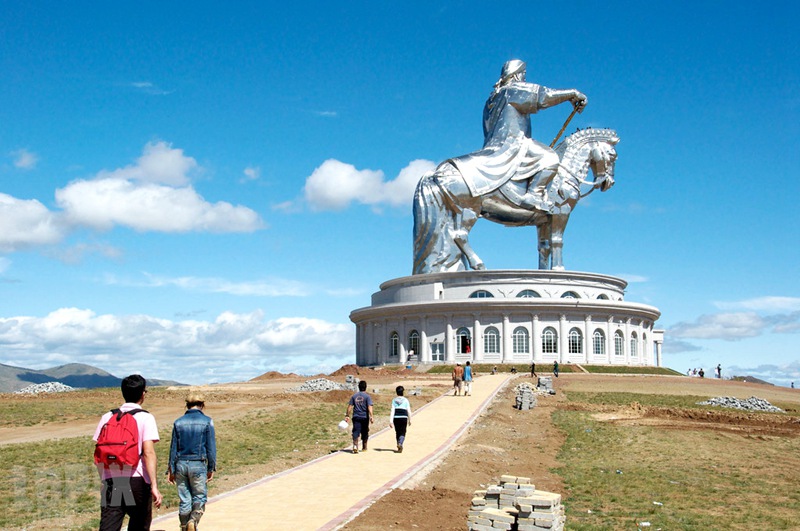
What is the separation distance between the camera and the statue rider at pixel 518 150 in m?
64.9

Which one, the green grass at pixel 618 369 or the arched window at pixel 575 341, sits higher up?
the arched window at pixel 575 341

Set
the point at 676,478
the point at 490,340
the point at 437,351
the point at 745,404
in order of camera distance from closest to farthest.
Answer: the point at 676,478 < the point at 745,404 < the point at 490,340 < the point at 437,351

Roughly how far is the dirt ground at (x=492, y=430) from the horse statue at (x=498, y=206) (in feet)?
58.7

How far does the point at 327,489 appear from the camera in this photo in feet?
48.1

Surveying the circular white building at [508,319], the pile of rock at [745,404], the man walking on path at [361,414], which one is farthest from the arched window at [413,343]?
the man walking on path at [361,414]

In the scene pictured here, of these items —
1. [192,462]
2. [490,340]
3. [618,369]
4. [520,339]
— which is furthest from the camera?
[490,340]

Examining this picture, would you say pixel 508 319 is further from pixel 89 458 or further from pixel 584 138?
pixel 89 458

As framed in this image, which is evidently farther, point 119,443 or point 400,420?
point 400,420

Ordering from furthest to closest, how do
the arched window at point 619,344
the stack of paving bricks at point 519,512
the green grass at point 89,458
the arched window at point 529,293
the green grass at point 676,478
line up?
the arched window at point 619,344
the arched window at point 529,293
the green grass at point 676,478
the green grass at point 89,458
the stack of paving bricks at point 519,512

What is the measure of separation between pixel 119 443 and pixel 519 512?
221 inches

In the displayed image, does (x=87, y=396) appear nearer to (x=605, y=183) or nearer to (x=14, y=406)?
(x=14, y=406)

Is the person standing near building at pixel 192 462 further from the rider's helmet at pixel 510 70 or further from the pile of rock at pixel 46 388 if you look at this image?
the rider's helmet at pixel 510 70

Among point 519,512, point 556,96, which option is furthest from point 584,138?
point 519,512

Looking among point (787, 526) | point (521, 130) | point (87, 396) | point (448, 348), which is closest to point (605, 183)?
point (521, 130)
